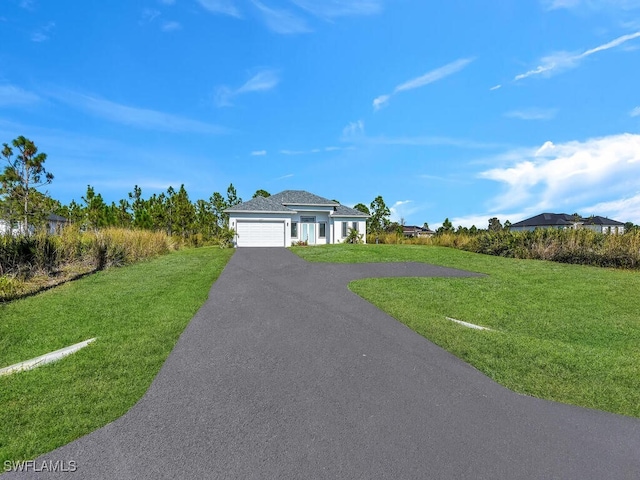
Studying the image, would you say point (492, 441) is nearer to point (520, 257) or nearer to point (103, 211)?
point (520, 257)

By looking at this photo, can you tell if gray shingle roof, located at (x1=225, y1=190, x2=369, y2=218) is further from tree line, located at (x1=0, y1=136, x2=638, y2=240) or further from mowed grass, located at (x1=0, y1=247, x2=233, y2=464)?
mowed grass, located at (x1=0, y1=247, x2=233, y2=464)

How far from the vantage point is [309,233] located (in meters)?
30.6

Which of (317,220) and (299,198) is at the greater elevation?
(299,198)

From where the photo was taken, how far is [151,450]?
122 inches

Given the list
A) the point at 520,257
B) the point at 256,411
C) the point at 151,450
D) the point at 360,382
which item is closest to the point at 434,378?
the point at 360,382

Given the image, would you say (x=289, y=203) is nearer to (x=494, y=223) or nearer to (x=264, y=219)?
(x=264, y=219)

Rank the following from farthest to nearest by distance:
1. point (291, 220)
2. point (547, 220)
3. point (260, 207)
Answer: point (547, 220) < point (291, 220) < point (260, 207)

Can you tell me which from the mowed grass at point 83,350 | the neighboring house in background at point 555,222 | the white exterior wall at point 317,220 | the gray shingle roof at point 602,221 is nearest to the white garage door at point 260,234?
the white exterior wall at point 317,220

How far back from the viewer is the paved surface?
2.93 m

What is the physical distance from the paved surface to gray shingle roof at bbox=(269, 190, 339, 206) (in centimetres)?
2600

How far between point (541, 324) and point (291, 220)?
75.5 feet

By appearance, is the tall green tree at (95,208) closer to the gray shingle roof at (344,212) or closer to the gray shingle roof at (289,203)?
the gray shingle roof at (289,203)

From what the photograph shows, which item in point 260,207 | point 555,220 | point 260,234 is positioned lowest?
point 260,234

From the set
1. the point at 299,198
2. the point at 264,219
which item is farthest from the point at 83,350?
the point at 299,198
